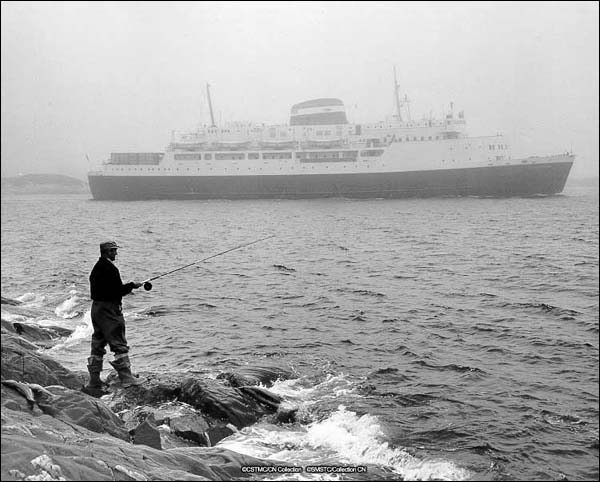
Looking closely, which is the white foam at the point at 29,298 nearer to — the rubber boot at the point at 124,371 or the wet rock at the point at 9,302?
the wet rock at the point at 9,302

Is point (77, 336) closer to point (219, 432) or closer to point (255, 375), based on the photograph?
point (255, 375)

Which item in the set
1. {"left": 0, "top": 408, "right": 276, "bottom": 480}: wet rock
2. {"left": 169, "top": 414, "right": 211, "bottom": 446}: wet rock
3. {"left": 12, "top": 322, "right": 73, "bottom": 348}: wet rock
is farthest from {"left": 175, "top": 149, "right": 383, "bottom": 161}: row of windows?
{"left": 0, "top": 408, "right": 276, "bottom": 480}: wet rock

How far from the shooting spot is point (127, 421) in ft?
17.1

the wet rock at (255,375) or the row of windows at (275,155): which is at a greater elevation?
the row of windows at (275,155)

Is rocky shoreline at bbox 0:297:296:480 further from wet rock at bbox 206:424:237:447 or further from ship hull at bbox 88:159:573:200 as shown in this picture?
ship hull at bbox 88:159:573:200

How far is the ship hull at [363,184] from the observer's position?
169 ft

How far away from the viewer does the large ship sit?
2046 inches

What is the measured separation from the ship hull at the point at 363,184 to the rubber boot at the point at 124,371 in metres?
48.7

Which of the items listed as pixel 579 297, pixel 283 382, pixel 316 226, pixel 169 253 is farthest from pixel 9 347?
pixel 316 226

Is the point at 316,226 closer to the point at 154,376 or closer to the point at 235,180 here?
the point at 154,376

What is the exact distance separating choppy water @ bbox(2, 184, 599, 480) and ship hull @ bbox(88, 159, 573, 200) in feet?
95.6

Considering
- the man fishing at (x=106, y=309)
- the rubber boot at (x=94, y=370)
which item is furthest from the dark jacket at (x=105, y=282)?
the rubber boot at (x=94, y=370)

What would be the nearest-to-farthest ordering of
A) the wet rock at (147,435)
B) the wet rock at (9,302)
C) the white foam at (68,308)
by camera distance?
the wet rock at (147,435), the white foam at (68,308), the wet rock at (9,302)

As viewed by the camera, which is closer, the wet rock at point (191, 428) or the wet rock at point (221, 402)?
the wet rock at point (191, 428)
